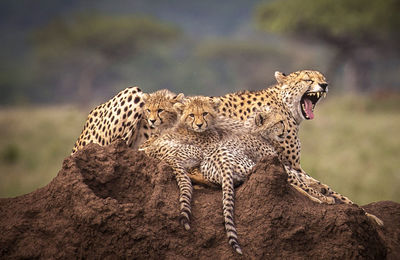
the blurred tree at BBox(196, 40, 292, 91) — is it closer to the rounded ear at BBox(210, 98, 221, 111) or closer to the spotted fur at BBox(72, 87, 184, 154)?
the spotted fur at BBox(72, 87, 184, 154)

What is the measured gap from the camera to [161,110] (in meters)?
4.26

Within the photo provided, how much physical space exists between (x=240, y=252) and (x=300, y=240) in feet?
1.16

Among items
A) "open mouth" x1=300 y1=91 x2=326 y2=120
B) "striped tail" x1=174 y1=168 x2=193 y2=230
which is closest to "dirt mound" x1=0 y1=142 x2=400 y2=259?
"striped tail" x1=174 y1=168 x2=193 y2=230

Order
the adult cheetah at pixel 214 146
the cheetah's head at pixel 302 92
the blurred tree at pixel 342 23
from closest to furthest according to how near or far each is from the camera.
A: the adult cheetah at pixel 214 146 < the cheetah's head at pixel 302 92 < the blurred tree at pixel 342 23

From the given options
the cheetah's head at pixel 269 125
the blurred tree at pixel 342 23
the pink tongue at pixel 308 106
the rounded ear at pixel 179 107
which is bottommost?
the cheetah's head at pixel 269 125

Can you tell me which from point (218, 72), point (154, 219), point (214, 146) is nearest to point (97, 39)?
point (218, 72)

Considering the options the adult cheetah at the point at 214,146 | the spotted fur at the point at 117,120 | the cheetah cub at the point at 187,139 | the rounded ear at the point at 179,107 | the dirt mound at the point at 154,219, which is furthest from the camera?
the spotted fur at the point at 117,120

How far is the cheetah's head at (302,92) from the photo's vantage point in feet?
14.9

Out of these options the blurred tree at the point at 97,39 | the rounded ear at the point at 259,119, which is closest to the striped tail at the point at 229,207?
the rounded ear at the point at 259,119

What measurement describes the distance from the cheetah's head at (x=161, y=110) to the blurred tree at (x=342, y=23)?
18.9 metres

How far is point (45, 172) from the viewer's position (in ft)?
33.7

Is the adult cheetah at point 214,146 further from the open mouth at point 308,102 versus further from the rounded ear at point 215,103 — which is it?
the open mouth at point 308,102

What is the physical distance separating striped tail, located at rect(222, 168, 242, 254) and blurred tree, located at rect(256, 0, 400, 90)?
783 inches

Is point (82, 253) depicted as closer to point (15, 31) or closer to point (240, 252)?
point (240, 252)
